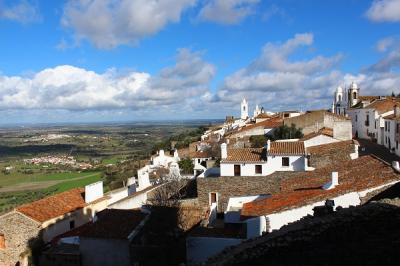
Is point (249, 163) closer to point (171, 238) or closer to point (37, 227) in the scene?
point (171, 238)

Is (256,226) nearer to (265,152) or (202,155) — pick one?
(265,152)

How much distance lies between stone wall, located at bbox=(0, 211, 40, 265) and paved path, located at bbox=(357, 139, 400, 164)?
22940 millimetres

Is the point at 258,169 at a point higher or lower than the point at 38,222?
higher

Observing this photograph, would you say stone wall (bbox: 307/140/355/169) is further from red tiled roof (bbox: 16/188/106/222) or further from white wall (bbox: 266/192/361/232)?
red tiled roof (bbox: 16/188/106/222)

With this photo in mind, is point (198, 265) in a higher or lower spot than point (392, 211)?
lower

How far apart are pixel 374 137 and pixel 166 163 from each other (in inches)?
796

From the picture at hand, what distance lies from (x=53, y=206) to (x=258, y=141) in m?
20.5

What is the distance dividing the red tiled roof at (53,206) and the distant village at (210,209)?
0.06 meters

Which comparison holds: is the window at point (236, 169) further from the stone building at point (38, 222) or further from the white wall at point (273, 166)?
the stone building at point (38, 222)

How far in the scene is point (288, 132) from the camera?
40.6 m

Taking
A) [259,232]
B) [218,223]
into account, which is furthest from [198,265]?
[218,223]

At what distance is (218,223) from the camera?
21891mm

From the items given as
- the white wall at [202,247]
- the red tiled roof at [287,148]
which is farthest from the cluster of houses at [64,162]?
the white wall at [202,247]

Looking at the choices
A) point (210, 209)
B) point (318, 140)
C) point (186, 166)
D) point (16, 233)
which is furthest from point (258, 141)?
point (16, 233)
